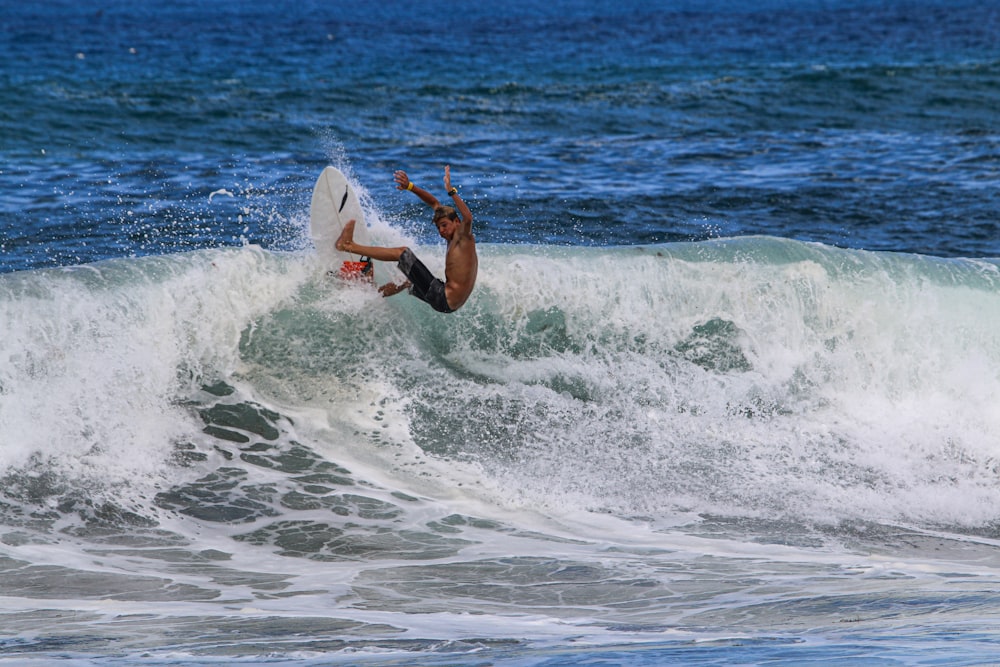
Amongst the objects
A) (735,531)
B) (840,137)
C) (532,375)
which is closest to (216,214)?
(532,375)

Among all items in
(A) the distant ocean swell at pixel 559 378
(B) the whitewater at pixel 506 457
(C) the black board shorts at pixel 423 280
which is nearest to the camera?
(B) the whitewater at pixel 506 457

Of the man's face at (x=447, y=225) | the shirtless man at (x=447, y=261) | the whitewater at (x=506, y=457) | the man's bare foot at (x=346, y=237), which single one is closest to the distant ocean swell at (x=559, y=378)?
the whitewater at (x=506, y=457)

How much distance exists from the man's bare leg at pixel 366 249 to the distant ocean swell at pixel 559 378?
22.4 inches

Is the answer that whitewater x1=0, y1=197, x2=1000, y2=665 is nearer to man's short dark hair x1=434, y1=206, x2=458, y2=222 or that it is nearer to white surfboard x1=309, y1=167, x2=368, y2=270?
white surfboard x1=309, y1=167, x2=368, y2=270

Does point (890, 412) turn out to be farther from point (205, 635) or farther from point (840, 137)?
point (840, 137)

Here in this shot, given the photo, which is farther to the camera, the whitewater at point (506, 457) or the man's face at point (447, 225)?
the man's face at point (447, 225)

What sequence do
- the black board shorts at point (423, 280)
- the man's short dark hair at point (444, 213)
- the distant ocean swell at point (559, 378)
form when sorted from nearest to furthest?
1. the man's short dark hair at point (444, 213)
2. the distant ocean swell at point (559, 378)
3. the black board shorts at point (423, 280)

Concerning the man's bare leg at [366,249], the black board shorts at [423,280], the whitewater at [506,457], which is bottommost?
the whitewater at [506,457]

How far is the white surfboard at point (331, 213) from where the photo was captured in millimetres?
9820

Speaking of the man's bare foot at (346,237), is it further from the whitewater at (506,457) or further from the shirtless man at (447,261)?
the whitewater at (506,457)

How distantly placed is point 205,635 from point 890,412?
20.9 feet

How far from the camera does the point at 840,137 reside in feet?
73.0

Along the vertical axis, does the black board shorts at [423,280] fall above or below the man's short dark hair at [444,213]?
below

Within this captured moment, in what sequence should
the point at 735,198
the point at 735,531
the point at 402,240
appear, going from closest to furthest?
the point at 735,531
the point at 402,240
the point at 735,198
